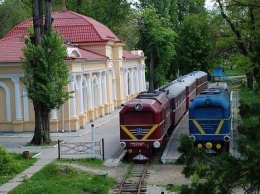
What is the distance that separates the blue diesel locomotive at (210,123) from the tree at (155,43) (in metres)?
35.5

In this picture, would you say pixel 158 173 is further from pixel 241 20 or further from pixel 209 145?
pixel 241 20

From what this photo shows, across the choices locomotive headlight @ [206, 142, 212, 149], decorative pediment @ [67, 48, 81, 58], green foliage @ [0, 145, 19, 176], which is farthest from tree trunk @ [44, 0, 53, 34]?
locomotive headlight @ [206, 142, 212, 149]

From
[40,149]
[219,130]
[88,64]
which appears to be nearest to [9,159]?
[40,149]

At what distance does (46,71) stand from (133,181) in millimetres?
9311

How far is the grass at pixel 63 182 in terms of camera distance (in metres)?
16.7

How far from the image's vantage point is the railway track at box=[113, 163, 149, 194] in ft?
58.4

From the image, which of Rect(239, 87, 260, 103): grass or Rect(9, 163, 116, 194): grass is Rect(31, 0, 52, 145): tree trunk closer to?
Rect(9, 163, 116, 194): grass

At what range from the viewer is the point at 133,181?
1914cm

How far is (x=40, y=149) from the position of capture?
25.8 metres

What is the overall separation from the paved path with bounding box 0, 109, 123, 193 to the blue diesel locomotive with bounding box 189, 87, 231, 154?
369 cm

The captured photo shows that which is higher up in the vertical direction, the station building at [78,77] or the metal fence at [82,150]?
the station building at [78,77]

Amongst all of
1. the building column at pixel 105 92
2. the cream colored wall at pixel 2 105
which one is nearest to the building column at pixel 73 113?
the cream colored wall at pixel 2 105

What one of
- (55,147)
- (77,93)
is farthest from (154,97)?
(77,93)

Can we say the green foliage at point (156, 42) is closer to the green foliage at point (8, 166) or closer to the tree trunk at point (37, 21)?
the tree trunk at point (37, 21)
